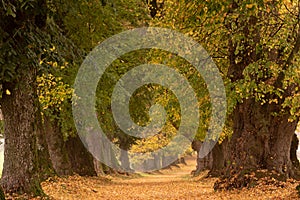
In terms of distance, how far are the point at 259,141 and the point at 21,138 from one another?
358 inches

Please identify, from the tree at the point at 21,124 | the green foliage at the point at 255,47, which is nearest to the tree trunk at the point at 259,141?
the green foliage at the point at 255,47

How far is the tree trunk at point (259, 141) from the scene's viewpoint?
21.7 metres

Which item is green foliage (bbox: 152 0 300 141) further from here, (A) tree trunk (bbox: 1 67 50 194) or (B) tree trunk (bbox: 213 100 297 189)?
(A) tree trunk (bbox: 1 67 50 194)

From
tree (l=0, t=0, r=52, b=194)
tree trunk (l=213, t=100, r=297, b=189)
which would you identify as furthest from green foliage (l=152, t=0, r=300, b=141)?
tree (l=0, t=0, r=52, b=194)

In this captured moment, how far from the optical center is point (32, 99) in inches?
677

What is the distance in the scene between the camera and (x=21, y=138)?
1702 cm

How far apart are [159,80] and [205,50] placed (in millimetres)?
3964

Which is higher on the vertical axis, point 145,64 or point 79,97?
point 145,64

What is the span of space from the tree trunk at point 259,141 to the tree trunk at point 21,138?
318 inches

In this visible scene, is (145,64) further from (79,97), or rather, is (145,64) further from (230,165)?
(230,165)

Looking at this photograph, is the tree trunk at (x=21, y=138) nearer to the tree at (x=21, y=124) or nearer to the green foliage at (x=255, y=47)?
the tree at (x=21, y=124)

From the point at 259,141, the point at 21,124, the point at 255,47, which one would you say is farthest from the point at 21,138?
the point at 259,141

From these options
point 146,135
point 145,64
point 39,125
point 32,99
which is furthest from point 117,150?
point 32,99

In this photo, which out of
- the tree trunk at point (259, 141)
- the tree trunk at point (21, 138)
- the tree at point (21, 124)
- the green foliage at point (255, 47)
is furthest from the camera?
the tree trunk at point (259, 141)
